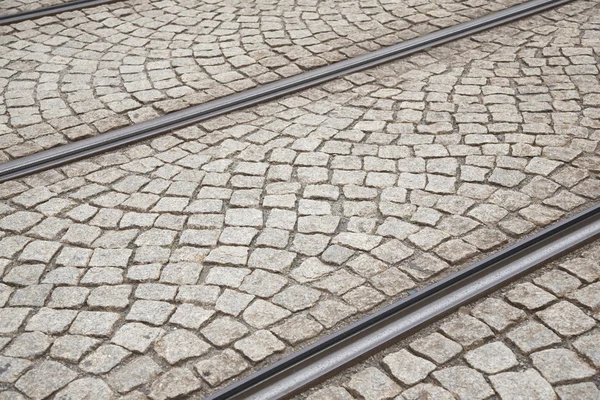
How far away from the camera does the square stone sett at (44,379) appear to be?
13.3ft

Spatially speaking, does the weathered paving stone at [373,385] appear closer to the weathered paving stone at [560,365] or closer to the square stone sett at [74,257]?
the weathered paving stone at [560,365]

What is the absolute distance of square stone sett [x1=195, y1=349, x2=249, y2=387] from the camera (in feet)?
13.5

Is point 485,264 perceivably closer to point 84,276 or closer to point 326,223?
point 326,223

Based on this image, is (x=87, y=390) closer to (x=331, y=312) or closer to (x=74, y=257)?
(x=74, y=257)

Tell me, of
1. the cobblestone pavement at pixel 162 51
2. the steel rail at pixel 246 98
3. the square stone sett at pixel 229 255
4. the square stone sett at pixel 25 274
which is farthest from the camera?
the cobblestone pavement at pixel 162 51

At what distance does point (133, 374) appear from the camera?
13.6ft

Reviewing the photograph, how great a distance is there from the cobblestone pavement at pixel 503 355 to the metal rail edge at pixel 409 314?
0.22 ft

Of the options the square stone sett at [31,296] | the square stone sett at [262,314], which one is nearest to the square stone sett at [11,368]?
the square stone sett at [31,296]

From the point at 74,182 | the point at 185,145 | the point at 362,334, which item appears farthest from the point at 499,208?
the point at 74,182

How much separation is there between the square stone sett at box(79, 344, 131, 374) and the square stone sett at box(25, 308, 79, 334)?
32cm

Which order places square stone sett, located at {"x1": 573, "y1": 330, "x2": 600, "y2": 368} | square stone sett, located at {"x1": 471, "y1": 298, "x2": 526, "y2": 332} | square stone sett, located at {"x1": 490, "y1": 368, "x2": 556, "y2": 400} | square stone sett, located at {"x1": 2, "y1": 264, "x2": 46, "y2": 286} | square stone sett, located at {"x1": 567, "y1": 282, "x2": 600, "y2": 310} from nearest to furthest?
square stone sett, located at {"x1": 490, "y1": 368, "x2": 556, "y2": 400}, square stone sett, located at {"x1": 573, "y1": 330, "x2": 600, "y2": 368}, square stone sett, located at {"x1": 471, "y1": 298, "x2": 526, "y2": 332}, square stone sett, located at {"x1": 567, "y1": 282, "x2": 600, "y2": 310}, square stone sett, located at {"x1": 2, "y1": 264, "x2": 46, "y2": 286}

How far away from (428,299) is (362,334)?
20.3 inches

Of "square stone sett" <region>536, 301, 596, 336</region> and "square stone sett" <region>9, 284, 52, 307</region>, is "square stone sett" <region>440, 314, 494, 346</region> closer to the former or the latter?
"square stone sett" <region>536, 301, 596, 336</region>

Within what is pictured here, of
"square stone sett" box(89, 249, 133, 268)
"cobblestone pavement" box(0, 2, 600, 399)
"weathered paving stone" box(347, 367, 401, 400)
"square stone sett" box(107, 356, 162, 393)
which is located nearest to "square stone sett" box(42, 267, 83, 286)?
"cobblestone pavement" box(0, 2, 600, 399)
